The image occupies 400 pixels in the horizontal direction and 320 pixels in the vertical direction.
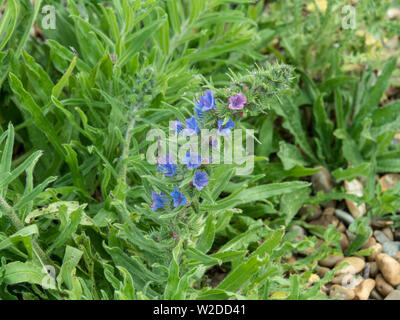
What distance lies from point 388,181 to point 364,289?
785mm

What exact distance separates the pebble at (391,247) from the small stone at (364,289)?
0.70 ft

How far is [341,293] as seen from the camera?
2.58m

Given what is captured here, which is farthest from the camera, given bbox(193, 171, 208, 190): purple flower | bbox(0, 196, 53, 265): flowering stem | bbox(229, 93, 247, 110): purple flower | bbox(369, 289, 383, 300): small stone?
bbox(369, 289, 383, 300): small stone

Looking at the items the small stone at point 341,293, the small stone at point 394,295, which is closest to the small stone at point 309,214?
the small stone at point 341,293

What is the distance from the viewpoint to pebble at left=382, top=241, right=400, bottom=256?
279cm

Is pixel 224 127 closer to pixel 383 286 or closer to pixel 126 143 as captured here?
pixel 126 143

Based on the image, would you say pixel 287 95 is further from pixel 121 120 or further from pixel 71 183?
pixel 71 183

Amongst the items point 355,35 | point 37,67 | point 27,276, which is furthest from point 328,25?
point 27,276

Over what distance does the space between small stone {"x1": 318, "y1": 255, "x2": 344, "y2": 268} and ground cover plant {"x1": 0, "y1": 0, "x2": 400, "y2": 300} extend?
1 centimetres

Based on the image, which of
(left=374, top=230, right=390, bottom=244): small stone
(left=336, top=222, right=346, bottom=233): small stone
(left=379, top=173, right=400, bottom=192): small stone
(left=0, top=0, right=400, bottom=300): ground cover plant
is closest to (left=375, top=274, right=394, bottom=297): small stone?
(left=0, top=0, right=400, bottom=300): ground cover plant

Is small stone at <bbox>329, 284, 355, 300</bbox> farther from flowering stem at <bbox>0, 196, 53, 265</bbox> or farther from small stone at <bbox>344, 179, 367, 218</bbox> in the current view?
flowering stem at <bbox>0, 196, 53, 265</bbox>

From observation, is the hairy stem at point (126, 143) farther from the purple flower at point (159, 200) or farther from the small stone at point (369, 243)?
the small stone at point (369, 243)

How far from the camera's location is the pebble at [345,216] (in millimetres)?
2973

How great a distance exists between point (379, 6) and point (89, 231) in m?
2.12
